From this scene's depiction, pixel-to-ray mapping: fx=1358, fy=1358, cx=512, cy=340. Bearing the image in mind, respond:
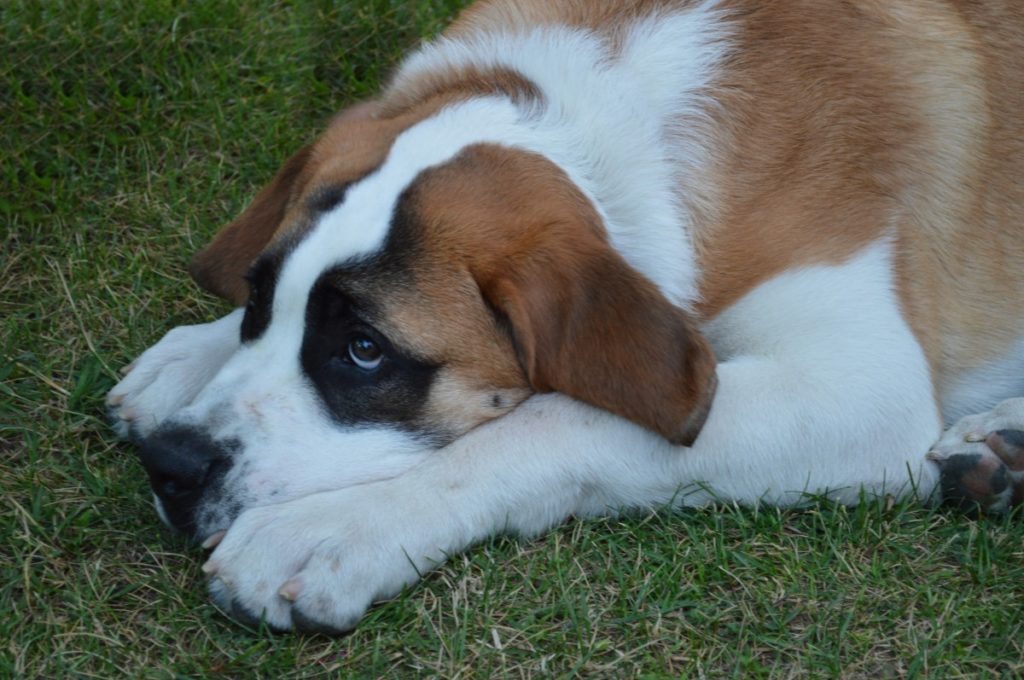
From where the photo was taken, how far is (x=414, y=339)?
11.5ft

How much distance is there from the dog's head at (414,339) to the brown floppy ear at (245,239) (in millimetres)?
483

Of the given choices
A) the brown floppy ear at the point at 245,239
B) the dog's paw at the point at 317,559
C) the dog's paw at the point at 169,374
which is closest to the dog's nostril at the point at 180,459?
the dog's paw at the point at 317,559

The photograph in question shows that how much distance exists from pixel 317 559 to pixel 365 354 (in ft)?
1.78

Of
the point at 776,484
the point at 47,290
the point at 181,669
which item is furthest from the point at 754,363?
the point at 47,290

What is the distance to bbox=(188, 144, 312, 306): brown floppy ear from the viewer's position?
4.15 metres

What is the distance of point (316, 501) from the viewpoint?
3525 millimetres

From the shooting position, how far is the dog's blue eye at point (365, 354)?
11.6 feet

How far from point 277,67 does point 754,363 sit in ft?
10.0

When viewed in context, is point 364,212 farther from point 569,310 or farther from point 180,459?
point 180,459

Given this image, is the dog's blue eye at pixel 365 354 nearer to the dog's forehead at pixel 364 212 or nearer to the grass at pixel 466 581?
the dog's forehead at pixel 364 212

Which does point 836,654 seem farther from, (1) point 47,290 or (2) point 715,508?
(1) point 47,290

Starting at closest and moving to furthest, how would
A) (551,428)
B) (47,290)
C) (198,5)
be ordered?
(551,428)
(47,290)
(198,5)

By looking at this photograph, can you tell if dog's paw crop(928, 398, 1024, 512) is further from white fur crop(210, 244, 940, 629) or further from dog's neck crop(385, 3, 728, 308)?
dog's neck crop(385, 3, 728, 308)

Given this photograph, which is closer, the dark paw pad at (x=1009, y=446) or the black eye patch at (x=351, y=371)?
the black eye patch at (x=351, y=371)
